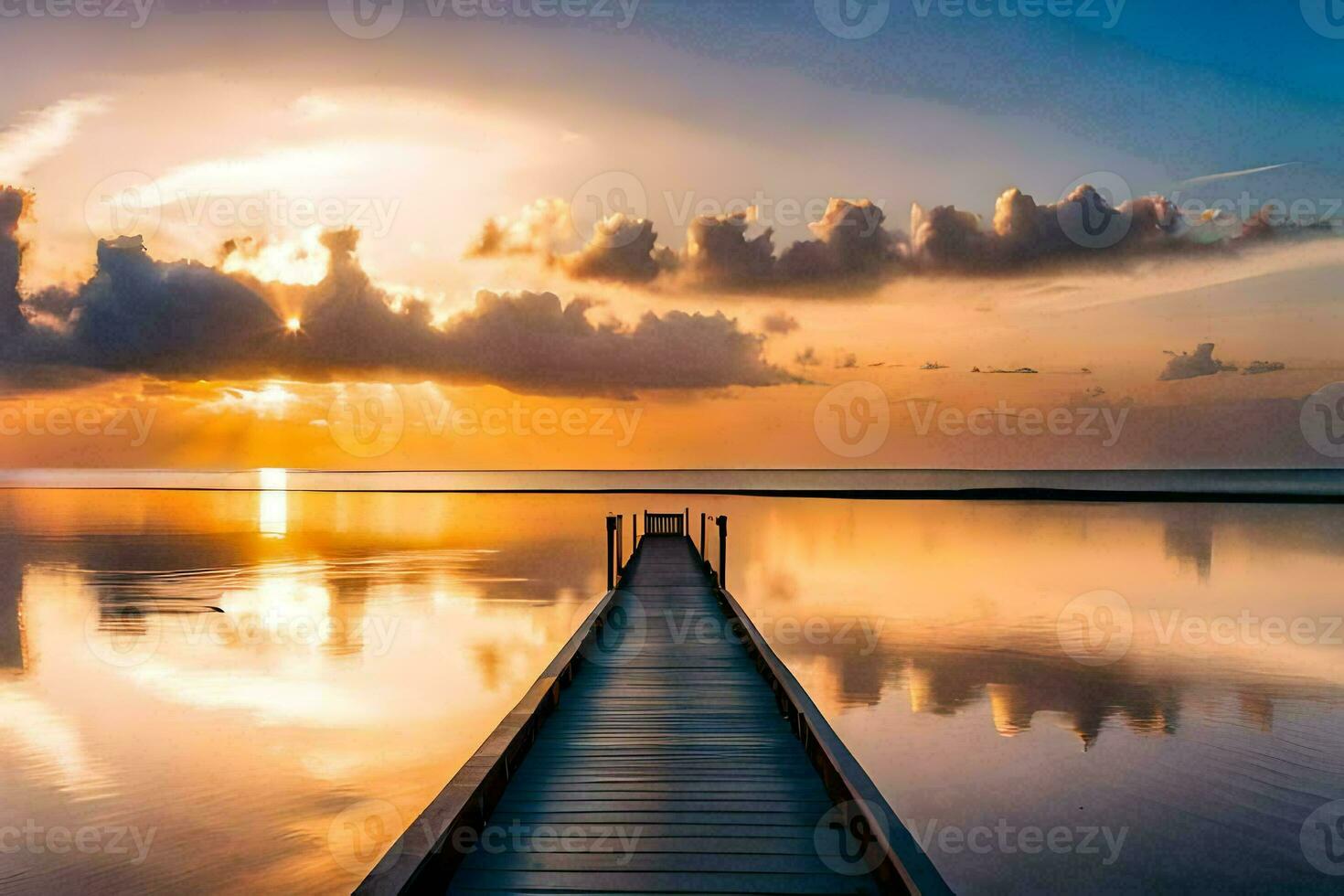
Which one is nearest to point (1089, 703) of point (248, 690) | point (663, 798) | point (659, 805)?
point (663, 798)

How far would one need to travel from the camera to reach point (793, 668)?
14805 millimetres

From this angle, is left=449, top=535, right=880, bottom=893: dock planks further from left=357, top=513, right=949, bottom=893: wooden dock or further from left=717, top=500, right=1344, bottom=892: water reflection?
left=717, top=500, right=1344, bottom=892: water reflection

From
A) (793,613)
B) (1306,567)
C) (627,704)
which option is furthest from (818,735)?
(1306,567)

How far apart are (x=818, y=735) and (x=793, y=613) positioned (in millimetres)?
14247

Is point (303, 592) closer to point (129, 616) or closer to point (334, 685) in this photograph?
point (129, 616)

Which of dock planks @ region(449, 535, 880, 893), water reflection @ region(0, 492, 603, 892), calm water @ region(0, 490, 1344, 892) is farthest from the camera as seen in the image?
water reflection @ region(0, 492, 603, 892)

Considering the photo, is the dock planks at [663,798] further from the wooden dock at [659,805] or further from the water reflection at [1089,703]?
the water reflection at [1089,703]

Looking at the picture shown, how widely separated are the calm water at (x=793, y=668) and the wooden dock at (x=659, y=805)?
1954 millimetres

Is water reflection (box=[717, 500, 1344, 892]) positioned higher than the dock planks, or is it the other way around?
the dock planks

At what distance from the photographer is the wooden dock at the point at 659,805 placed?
16.0ft

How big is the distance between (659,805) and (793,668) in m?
9.05

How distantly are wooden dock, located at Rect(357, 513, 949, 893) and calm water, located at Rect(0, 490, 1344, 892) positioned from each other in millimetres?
1954

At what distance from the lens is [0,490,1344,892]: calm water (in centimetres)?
804

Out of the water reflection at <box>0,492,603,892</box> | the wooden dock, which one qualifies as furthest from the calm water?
the wooden dock
